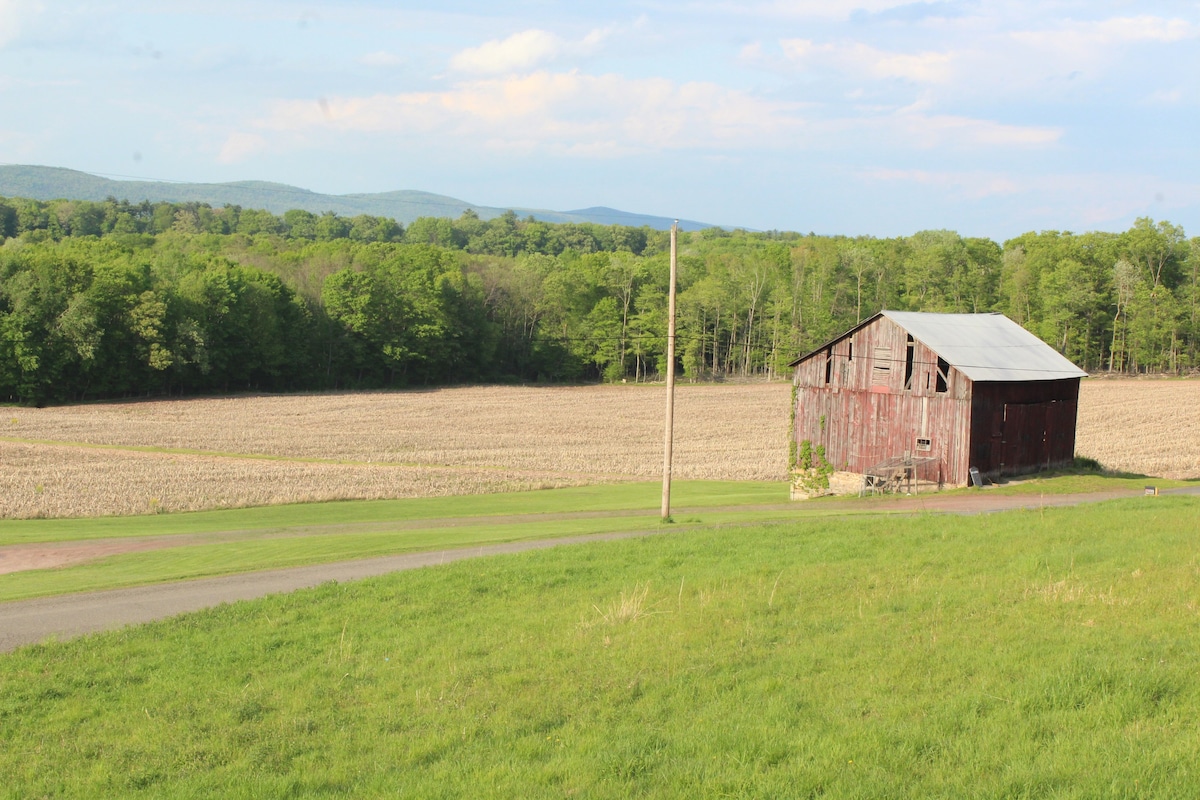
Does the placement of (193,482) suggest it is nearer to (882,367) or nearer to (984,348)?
(882,367)

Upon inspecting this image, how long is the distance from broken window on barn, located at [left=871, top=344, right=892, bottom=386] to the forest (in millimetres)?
66756

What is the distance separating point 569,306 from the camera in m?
117

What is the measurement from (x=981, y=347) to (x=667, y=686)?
31105mm

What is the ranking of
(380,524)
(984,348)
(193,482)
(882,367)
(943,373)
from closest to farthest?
(380,524) → (943,373) → (882,367) → (984,348) → (193,482)

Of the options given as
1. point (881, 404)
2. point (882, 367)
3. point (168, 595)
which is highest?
point (882, 367)

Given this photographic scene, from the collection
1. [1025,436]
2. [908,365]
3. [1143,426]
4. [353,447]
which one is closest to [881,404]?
[908,365]

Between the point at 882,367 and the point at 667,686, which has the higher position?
the point at 882,367

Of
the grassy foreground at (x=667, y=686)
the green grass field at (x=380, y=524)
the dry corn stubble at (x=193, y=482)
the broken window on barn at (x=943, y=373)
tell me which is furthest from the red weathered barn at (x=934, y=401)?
the grassy foreground at (x=667, y=686)

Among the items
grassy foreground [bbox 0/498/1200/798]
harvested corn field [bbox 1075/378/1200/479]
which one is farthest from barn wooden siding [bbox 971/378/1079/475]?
grassy foreground [bbox 0/498/1200/798]

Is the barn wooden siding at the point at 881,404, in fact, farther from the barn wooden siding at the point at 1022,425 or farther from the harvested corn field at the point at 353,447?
the harvested corn field at the point at 353,447

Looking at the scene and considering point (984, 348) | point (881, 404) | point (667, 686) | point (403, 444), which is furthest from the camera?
point (403, 444)

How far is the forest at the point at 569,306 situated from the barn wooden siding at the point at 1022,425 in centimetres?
7061

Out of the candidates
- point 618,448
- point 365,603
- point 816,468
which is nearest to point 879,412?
point 816,468

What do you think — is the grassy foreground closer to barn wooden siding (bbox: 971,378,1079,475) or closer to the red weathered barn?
the red weathered barn
